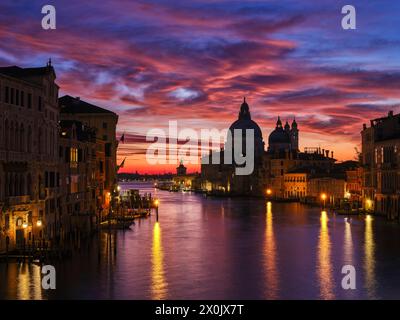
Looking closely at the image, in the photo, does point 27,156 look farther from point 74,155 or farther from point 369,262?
point 369,262

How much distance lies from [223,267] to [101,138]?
36.3 meters

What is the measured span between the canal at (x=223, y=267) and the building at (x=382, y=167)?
42.2 ft

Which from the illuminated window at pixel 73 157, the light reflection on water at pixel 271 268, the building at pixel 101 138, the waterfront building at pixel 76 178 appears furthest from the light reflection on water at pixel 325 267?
the building at pixel 101 138

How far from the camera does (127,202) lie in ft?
316

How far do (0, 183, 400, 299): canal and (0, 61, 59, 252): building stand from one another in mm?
2889

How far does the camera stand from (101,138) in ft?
224

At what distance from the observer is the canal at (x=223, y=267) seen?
2775 cm

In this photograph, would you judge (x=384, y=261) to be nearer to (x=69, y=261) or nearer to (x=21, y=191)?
(x=69, y=261)

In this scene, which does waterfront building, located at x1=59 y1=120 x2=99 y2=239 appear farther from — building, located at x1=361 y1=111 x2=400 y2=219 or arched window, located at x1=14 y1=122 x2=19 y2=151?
building, located at x1=361 y1=111 x2=400 y2=219

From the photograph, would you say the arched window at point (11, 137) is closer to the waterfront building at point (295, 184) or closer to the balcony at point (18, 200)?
the balcony at point (18, 200)

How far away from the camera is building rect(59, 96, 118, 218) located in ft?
202

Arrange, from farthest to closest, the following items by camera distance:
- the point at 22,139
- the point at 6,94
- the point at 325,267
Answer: the point at 22,139, the point at 325,267, the point at 6,94

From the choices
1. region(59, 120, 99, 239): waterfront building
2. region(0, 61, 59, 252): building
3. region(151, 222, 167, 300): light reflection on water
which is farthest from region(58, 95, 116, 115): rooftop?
region(0, 61, 59, 252): building

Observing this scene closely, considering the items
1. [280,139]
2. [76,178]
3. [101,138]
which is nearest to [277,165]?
[280,139]
